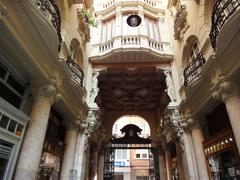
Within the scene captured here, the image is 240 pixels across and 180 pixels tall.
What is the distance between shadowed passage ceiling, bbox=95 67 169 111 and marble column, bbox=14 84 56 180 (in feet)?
15.9

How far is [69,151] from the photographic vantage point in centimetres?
727

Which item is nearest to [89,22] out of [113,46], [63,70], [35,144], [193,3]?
[113,46]

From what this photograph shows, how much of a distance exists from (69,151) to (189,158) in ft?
14.9

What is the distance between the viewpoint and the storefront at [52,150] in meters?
5.77

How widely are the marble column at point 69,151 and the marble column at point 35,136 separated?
2579 millimetres

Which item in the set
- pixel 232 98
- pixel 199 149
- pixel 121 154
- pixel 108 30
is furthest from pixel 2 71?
pixel 121 154

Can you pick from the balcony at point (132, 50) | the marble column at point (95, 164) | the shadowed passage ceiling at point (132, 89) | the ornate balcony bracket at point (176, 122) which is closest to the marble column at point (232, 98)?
the ornate balcony bracket at point (176, 122)

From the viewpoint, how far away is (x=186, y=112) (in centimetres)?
777

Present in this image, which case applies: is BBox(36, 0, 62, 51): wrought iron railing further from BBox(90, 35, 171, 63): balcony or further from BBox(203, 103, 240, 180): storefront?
BBox(203, 103, 240, 180): storefront

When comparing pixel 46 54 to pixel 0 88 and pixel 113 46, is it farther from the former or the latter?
pixel 113 46

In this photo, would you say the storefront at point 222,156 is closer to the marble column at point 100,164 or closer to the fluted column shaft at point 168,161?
the fluted column shaft at point 168,161

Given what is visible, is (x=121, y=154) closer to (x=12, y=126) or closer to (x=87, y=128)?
(x=87, y=128)

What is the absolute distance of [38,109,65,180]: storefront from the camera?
577 cm

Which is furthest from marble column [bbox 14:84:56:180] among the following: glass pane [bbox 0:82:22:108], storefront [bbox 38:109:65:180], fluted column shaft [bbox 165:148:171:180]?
fluted column shaft [bbox 165:148:171:180]
